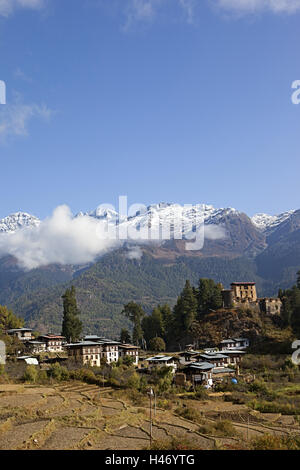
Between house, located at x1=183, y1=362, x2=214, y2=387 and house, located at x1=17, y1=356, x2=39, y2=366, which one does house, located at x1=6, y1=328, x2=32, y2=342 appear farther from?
house, located at x1=183, y1=362, x2=214, y2=387

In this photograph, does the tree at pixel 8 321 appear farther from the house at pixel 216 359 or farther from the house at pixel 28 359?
the house at pixel 216 359

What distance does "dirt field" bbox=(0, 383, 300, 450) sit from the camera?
1203 inches

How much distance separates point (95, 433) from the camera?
108 feet

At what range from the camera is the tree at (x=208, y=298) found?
10825 cm

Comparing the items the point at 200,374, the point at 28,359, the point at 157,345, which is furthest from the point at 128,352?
the point at 200,374

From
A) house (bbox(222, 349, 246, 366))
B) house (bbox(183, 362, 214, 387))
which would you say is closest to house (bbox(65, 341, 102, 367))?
house (bbox(183, 362, 214, 387))

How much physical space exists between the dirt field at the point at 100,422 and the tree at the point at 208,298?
5357 cm

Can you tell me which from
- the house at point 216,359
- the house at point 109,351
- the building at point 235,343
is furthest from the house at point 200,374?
the building at point 235,343

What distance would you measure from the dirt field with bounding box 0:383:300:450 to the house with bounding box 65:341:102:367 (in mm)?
21036

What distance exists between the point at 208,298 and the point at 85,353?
43.0 m
